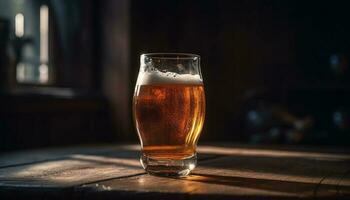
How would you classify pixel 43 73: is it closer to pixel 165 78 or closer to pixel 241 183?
pixel 165 78

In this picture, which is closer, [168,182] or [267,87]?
[168,182]

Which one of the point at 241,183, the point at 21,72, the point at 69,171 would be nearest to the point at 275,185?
the point at 241,183

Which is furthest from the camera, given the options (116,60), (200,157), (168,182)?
(116,60)

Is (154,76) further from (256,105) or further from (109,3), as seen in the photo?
(256,105)

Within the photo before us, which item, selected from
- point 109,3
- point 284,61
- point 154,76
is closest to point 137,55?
point 109,3

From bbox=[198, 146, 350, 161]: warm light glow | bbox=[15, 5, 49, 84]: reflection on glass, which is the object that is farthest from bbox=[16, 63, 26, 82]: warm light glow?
bbox=[198, 146, 350, 161]: warm light glow

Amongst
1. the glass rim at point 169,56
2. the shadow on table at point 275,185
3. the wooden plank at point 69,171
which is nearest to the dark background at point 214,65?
the wooden plank at point 69,171
